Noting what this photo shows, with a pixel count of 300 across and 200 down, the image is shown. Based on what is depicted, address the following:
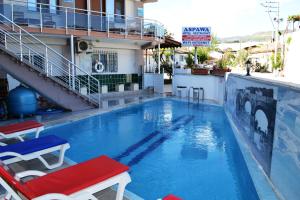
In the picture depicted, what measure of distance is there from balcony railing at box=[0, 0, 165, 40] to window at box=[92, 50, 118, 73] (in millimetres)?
2340

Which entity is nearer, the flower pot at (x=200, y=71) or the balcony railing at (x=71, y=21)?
the balcony railing at (x=71, y=21)

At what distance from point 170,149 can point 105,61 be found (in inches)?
452

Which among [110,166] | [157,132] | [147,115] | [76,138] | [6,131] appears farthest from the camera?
[147,115]

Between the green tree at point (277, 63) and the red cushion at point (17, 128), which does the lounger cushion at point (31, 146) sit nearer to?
the red cushion at point (17, 128)

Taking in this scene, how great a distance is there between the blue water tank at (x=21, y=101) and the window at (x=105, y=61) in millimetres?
6680

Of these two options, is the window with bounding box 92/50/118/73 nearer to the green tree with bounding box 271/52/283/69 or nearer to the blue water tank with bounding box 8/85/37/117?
the blue water tank with bounding box 8/85/37/117

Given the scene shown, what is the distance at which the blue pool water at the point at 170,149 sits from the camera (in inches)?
200

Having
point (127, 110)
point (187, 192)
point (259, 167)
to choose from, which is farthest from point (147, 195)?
point (127, 110)

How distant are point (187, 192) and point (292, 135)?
6.78ft

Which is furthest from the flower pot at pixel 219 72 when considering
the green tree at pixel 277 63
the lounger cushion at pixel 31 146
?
the green tree at pixel 277 63

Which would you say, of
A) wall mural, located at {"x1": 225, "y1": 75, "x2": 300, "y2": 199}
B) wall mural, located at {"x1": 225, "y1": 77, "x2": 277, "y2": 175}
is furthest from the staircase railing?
wall mural, located at {"x1": 225, "y1": 75, "x2": 300, "y2": 199}

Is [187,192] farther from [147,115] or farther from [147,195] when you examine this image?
[147,115]

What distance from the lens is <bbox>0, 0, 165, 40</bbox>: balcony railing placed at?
465 inches

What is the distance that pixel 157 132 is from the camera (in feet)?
30.1
